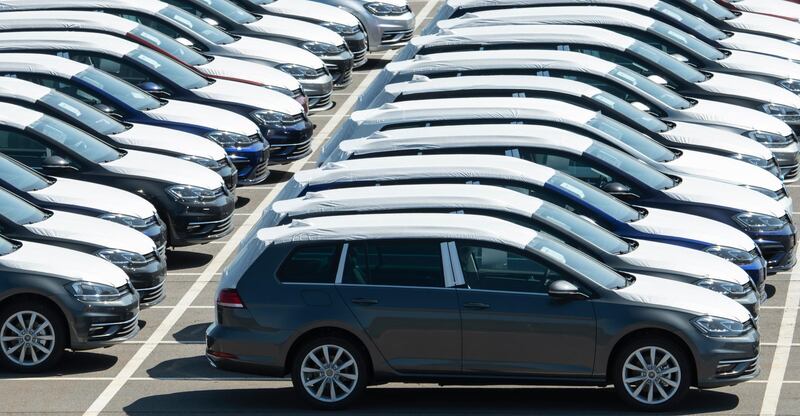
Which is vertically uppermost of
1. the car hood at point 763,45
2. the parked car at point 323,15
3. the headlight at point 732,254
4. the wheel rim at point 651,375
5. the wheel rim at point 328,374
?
the car hood at point 763,45

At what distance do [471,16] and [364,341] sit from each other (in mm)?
9896

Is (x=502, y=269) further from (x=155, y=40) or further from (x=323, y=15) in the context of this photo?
(x=323, y=15)

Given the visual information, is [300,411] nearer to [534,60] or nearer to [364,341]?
[364,341]

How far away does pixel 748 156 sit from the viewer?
20.1 metres

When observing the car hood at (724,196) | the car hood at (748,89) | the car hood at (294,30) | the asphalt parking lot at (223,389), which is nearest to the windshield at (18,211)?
the asphalt parking lot at (223,389)

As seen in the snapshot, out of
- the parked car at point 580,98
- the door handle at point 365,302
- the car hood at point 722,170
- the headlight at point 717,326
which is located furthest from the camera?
the parked car at point 580,98

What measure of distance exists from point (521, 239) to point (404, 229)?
0.87 m

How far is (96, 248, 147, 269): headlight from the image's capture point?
17.1 meters

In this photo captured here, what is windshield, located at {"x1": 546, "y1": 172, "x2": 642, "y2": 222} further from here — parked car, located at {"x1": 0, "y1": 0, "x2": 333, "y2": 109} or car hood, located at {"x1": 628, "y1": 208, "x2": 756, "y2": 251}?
parked car, located at {"x1": 0, "y1": 0, "x2": 333, "y2": 109}

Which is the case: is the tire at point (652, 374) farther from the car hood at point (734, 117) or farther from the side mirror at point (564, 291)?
the car hood at point (734, 117)

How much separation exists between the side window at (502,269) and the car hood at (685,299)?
1.85ft

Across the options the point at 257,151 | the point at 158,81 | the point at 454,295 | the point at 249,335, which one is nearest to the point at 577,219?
the point at 454,295

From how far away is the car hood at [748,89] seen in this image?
22406 mm

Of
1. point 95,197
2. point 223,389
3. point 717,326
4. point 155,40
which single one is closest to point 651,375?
point 717,326
